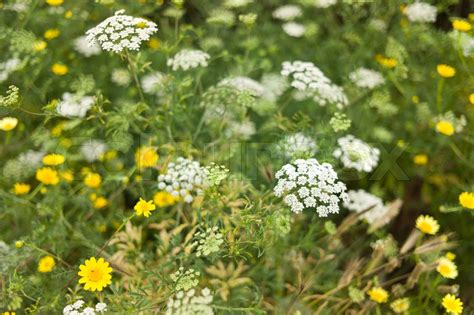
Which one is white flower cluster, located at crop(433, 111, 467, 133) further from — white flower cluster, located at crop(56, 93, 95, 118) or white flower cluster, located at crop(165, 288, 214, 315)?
white flower cluster, located at crop(56, 93, 95, 118)

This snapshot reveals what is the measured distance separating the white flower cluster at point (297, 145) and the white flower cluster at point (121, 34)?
1.19 metres

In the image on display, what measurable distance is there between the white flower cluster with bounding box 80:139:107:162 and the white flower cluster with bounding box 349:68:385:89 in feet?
7.89

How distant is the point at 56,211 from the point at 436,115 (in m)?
3.44

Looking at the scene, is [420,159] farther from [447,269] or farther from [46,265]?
[46,265]

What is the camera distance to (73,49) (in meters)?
4.99

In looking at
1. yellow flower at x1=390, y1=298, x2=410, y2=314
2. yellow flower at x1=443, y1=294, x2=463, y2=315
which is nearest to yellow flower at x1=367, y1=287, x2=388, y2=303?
yellow flower at x1=390, y1=298, x2=410, y2=314

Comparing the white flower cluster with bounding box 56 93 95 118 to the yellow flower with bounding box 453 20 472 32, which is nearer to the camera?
the white flower cluster with bounding box 56 93 95 118

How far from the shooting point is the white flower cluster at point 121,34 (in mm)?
2996

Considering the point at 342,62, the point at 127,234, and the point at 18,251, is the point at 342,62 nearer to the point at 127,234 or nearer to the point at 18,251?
the point at 127,234

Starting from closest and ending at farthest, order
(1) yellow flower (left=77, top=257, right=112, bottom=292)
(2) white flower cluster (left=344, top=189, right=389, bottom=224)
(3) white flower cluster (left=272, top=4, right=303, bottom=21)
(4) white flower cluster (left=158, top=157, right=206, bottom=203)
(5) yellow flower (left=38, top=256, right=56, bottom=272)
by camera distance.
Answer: (1) yellow flower (left=77, top=257, right=112, bottom=292) → (4) white flower cluster (left=158, top=157, right=206, bottom=203) → (5) yellow flower (left=38, top=256, right=56, bottom=272) → (2) white flower cluster (left=344, top=189, right=389, bottom=224) → (3) white flower cluster (left=272, top=4, right=303, bottom=21)

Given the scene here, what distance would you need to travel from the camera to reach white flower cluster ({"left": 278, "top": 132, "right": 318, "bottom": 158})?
3330 mm

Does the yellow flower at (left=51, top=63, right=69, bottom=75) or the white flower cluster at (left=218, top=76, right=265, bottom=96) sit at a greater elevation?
the white flower cluster at (left=218, top=76, right=265, bottom=96)

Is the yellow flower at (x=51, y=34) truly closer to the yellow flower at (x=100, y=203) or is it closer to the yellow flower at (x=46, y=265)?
the yellow flower at (x=100, y=203)

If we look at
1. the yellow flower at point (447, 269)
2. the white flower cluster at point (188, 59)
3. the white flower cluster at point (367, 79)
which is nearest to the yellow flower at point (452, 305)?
the yellow flower at point (447, 269)
